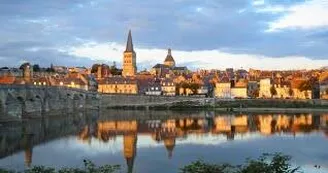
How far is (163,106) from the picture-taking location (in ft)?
267

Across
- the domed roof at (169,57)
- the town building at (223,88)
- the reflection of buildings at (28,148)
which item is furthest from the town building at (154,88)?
the reflection of buildings at (28,148)

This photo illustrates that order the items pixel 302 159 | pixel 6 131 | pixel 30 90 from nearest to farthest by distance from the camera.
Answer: pixel 302 159
pixel 6 131
pixel 30 90

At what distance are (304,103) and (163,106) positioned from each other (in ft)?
67.4

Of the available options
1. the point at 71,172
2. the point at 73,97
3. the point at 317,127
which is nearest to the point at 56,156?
the point at 71,172

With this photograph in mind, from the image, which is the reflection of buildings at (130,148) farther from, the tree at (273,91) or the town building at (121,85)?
the tree at (273,91)

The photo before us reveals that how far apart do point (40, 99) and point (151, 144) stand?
2838cm

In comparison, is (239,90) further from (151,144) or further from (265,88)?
(151,144)

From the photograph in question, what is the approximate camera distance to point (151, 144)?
34469mm

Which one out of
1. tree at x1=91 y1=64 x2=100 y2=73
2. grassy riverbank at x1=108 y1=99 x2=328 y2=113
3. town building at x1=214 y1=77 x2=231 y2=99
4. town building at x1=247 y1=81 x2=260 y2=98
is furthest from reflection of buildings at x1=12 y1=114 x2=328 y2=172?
tree at x1=91 y1=64 x2=100 y2=73

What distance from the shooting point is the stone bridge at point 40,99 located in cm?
4942

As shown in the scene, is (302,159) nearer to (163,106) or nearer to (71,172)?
(71,172)

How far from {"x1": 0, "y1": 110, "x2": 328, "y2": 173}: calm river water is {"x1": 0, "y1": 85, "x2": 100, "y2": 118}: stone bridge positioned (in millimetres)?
2216

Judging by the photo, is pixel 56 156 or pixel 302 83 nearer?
pixel 56 156

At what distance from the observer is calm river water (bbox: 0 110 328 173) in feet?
86.4
